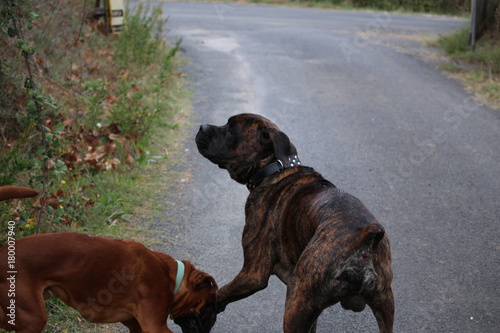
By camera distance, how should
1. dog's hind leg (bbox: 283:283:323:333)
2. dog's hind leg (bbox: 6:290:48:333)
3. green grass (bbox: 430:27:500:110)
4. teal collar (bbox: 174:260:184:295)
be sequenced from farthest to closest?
1. green grass (bbox: 430:27:500:110)
2. teal collar (bbox: 174:260:184:295)
3. dog's hind leg (bbox: 283:283:323:333)
4. dog's hind leg (bbox: 6:290:48:333)

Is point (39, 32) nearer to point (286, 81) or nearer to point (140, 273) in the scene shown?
point (286, 81)

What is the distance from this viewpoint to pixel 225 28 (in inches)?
750

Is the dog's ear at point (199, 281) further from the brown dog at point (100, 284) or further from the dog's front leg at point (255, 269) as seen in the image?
the dog's front leg at point (255, 269)

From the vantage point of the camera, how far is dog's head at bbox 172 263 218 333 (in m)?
3.88

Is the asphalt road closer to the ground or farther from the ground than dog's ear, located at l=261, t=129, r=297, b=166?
closer to the ground

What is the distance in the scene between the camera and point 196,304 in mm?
3924

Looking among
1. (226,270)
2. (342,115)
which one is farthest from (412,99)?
(226,270)

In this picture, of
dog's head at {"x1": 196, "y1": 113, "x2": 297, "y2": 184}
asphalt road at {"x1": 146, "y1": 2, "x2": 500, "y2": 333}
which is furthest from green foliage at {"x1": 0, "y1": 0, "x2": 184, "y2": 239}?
dog's head at {"x1": 196, "y1": 113, "x2": 297, "y2": 184}

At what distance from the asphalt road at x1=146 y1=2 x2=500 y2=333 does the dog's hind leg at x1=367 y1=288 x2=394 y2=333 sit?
981mm

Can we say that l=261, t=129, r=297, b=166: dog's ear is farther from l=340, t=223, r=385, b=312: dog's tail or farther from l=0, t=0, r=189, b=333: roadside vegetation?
l=0, t=0, r=189, b=333: roadside vegetation

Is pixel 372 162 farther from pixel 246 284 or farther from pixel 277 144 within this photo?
pixel 246 284

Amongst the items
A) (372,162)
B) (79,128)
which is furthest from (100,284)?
(372,162)

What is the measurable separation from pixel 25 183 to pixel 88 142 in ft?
4.98

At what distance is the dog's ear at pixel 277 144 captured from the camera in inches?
167
